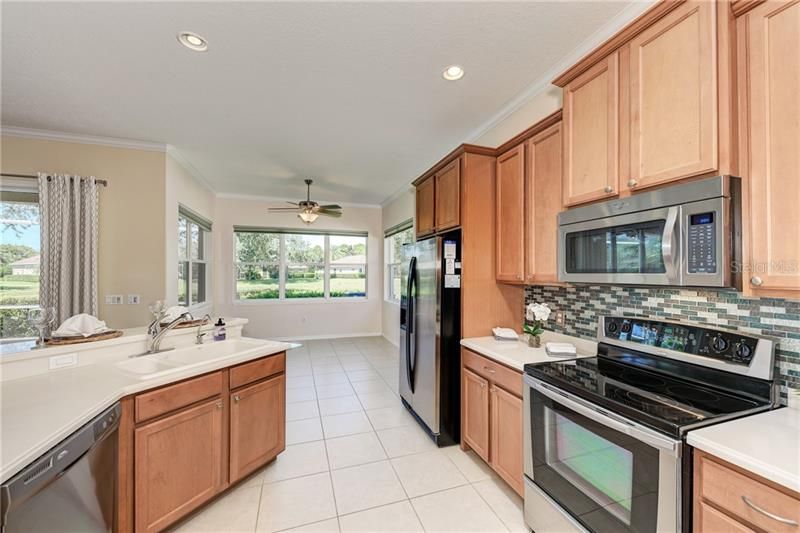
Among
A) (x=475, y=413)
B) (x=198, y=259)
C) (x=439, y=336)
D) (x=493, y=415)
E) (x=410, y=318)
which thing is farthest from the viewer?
(x=198, y=259)

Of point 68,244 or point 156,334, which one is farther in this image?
point 68,244

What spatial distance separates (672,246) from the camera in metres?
1.32

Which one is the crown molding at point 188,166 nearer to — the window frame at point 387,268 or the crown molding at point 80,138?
the crown molding at point 80,138

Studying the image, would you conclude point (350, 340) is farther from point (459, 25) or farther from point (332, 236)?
point (459, 25)

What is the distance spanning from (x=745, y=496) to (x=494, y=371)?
1.27m

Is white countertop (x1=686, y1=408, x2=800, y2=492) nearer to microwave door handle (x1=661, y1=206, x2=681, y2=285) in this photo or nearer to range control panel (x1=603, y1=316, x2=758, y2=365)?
range control panel (x1=603, y1=316, x2=758, y2=365)

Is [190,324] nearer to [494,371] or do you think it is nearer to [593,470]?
[494,371]

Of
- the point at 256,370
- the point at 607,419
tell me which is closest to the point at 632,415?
the point at 607,419

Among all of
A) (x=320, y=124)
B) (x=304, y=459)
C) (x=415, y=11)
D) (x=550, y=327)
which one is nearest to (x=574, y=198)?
(x=550, y=327)

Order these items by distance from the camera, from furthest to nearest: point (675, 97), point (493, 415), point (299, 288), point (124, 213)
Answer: point (299, 288) → point (124, 213) → point (493, 415) → point (675, 97)

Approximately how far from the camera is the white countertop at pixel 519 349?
202 cm

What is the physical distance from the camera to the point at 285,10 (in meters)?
1.75

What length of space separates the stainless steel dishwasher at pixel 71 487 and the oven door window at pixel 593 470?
6.69 feet

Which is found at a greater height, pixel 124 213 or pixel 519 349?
pixel 124 213
